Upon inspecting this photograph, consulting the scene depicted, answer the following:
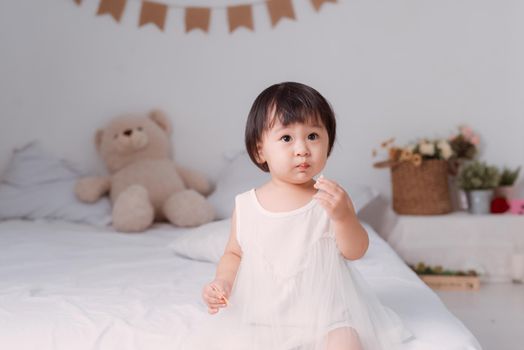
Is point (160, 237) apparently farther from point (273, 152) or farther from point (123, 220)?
point (273, 152)

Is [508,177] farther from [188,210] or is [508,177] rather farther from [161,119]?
[161,119]

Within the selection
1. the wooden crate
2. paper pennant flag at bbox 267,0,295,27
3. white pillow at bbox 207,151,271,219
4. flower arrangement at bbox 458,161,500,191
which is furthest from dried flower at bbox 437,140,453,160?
paper pennant flag at bbox 267,0,295,27

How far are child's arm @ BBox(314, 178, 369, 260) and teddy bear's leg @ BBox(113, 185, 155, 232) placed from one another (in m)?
1.29

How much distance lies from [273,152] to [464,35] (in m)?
1.86

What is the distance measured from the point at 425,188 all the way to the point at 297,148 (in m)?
1.51

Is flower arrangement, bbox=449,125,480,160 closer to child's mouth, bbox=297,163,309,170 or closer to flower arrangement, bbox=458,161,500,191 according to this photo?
flower arrangement, bbox=458,161,500,191

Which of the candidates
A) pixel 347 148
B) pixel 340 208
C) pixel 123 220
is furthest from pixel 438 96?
pixel 340 208

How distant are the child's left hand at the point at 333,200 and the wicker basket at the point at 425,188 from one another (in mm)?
1500

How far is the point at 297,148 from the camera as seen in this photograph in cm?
99

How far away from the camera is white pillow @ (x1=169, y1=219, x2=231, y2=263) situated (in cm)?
163

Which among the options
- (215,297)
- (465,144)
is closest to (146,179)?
(465,144)

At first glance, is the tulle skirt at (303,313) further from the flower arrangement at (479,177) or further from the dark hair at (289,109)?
the flower arrangement at (479,177)

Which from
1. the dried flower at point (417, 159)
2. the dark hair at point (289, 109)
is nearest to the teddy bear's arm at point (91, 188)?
the dried flower at point (417, 159)

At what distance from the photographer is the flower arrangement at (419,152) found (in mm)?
2355
